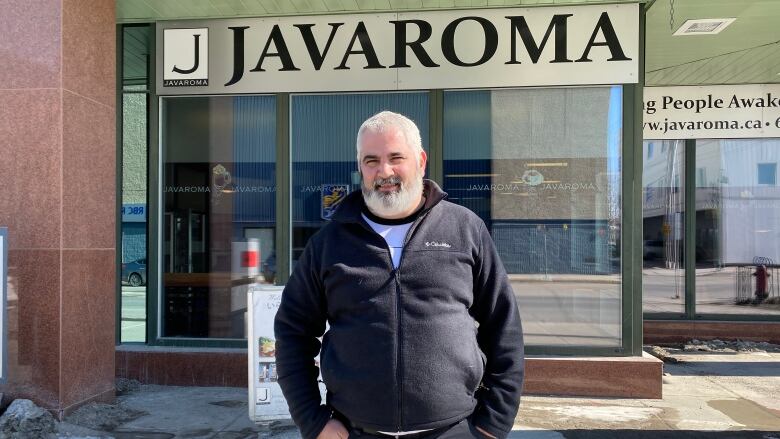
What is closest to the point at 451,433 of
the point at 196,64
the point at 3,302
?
the point at 3,302

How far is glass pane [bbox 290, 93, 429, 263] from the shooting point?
22.1 ft

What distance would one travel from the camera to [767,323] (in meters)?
9.20

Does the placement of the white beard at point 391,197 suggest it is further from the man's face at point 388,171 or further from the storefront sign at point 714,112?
the storefront sign at point 714,112

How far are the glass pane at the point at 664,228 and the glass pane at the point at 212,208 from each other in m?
5.79

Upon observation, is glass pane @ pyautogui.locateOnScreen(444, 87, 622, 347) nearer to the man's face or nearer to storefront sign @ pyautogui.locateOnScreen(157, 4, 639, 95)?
storefront sign @ pyautogui.locateOnScreen(157, 4, 639, 95)

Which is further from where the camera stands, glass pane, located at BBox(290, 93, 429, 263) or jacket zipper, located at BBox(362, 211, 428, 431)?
glass pane, located at BBox(290, 93, 429, 263)

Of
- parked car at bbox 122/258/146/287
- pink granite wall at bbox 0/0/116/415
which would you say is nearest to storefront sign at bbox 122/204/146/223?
parked car at bbox 122/258/146/287

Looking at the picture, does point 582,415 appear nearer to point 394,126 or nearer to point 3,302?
point 394,126

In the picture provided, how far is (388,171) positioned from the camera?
2209 millimetres

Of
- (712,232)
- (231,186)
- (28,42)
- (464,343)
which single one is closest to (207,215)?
(231,186)

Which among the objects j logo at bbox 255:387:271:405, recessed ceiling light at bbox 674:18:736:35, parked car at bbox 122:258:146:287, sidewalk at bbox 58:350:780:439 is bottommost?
sidewalk at bbox 58:350:780:439

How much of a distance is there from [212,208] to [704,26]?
559cm

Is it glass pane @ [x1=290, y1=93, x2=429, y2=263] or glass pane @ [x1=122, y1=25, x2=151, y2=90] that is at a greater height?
glass pane @ [x1=122, y1=25, x2=151, y2=90]

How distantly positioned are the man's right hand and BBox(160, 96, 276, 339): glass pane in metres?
4.74
